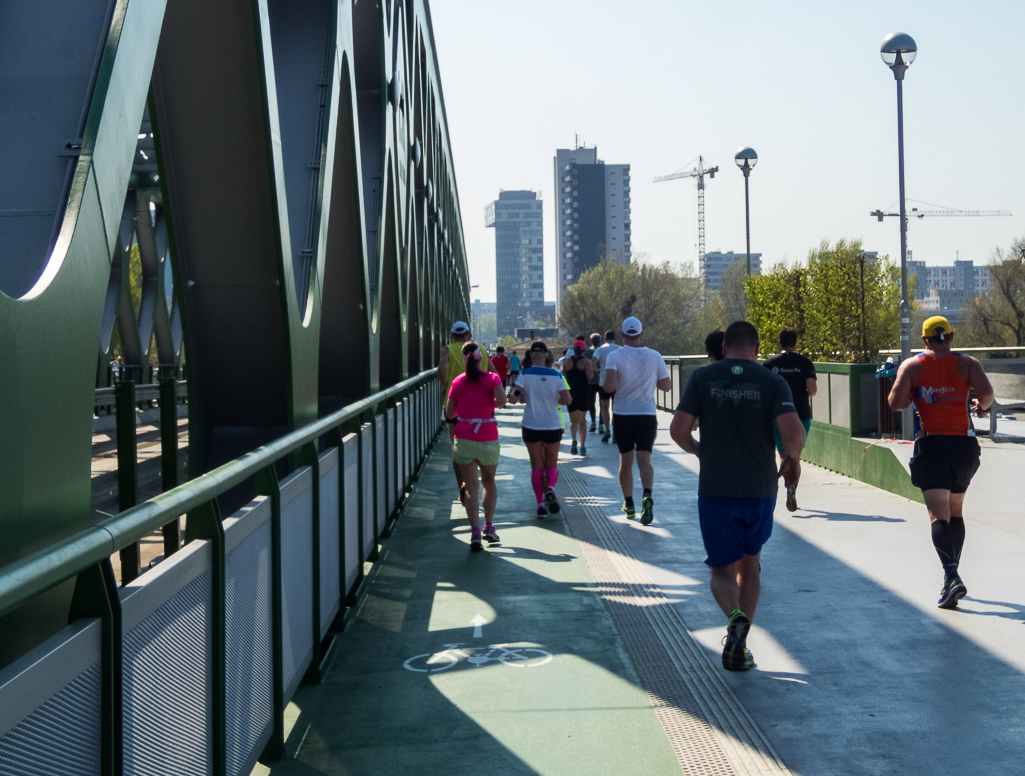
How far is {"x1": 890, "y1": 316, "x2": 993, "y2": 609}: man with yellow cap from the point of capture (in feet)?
21.4

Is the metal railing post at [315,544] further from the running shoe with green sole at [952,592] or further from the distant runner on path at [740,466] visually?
the running shoe with green sole at [952,592]

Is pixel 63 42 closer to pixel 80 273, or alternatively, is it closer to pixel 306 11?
pixel 80 273

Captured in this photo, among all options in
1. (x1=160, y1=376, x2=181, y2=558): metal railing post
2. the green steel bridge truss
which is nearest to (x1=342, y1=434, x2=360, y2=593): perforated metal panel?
the green steel bridge truss

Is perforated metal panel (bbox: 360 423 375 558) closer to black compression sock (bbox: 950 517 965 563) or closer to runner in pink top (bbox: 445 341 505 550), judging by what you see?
runner in pink top (bbox: 445 341 505 550)

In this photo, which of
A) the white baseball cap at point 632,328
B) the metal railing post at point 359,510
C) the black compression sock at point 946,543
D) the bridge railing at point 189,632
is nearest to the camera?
the bridge railing at point 189,632

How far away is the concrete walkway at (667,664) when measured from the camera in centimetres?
426

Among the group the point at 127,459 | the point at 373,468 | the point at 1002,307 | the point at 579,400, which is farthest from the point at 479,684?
the point at 1002,307

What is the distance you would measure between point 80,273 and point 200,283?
3130 mm

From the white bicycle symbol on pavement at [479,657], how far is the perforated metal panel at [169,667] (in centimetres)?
247

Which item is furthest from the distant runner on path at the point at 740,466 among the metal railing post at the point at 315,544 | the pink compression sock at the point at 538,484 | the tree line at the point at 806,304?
the tree line at the point at 806,304

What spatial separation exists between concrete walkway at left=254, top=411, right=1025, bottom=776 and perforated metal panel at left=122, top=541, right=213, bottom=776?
4.11 ft

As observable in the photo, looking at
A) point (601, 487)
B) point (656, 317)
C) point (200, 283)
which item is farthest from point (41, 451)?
point (656, 317)

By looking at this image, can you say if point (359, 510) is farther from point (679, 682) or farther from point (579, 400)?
point (579, 400)

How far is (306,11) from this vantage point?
764 cm
